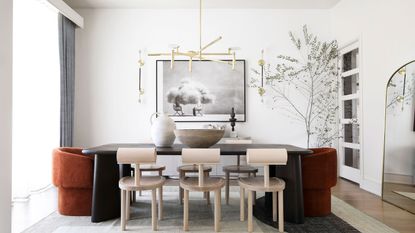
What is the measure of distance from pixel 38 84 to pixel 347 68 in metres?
4.85

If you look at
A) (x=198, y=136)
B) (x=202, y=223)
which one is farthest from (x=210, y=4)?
(x=202, y=223)

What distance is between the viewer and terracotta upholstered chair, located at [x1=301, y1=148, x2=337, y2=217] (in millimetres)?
2926

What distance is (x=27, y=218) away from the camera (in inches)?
114

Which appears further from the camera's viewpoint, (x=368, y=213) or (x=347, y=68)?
(x=347, y=68)

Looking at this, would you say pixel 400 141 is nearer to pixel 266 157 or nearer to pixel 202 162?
pixel 266 157

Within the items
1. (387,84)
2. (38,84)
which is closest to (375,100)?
(387,84)

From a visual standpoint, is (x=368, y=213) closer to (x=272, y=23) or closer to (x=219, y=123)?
(x=219, y=123)

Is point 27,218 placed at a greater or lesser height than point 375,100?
lesser

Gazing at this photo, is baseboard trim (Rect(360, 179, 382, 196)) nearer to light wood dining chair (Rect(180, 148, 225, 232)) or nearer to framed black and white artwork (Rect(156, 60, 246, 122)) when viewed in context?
framed black and white artwork (Rect(156, 60, 246, 122))

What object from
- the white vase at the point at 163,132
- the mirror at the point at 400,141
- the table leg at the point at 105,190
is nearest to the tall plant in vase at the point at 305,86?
the mirror at the point at 400,141

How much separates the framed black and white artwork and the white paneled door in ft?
5.70

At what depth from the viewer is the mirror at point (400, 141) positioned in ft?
10.8

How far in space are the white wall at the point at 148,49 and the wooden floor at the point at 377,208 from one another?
4.88 feet
